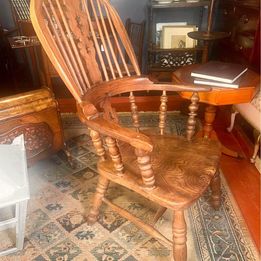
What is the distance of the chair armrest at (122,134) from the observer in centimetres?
92

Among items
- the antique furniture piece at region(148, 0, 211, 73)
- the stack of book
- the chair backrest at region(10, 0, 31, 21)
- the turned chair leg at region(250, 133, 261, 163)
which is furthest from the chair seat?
the chair backrest at region(10, 0, 31, 21)

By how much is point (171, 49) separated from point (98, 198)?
2222 millimetres

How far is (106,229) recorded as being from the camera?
1.54 metres

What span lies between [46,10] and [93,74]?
1.14 ft

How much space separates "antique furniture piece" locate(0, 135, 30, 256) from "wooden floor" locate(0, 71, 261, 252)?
0.78 m

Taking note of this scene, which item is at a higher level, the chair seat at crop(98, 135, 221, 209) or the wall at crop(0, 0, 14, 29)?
the wall at crop(0, 0, 14, 29)

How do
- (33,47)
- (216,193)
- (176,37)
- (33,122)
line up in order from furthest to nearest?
(176,37)
(33,47)
(33,122)
(216,193)

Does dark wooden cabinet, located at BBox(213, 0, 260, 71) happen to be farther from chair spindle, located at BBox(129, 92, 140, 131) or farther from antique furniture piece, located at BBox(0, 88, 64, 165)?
antique furniture piece, located at BBox(0, 88, 64, 165)

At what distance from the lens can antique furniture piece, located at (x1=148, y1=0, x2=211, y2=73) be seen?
10.0 ft

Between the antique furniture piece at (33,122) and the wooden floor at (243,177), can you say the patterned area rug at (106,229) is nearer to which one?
the wooden floor at (243,177)

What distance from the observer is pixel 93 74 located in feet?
4.42

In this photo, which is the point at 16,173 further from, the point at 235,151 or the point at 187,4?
the point at 187,4

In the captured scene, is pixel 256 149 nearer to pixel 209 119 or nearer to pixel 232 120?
pixel 232 120

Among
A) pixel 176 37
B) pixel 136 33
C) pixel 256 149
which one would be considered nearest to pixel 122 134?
pixel 256 149
